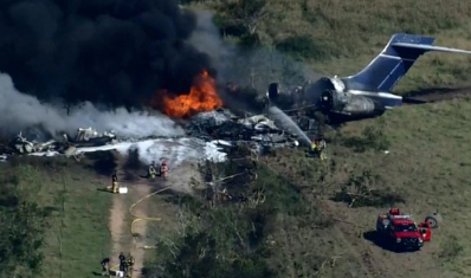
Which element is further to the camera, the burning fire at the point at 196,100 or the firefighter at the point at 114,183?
the burning fire at the point at 196,100

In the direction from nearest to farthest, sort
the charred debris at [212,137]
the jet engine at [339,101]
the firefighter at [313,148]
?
the charred debris at [212,137], the firefighter at [313,148], the jet engine at [339,101]

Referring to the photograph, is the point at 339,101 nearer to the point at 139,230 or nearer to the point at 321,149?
the point at 321,149

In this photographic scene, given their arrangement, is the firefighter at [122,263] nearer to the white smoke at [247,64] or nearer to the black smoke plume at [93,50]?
the black smoke plume at [93,50]

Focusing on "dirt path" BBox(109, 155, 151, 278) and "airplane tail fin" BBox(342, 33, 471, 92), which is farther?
"airplane tail fin" BBox(342, 33, 471, 92)

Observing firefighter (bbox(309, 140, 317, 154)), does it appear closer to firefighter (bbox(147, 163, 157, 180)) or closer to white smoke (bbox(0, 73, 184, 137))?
white smoke (bbox(0, 73, 184, 137))

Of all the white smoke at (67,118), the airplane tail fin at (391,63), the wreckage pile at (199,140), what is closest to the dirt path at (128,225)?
the wreckage pile at (199,140)

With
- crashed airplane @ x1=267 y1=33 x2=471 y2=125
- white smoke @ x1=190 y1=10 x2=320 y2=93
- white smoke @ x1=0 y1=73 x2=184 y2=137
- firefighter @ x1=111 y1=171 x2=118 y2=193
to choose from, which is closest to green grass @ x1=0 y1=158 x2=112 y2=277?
firefighter @ x1=111 y1=171 x2=118 y2=193

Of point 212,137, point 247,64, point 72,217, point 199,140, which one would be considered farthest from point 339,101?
point 72,217
